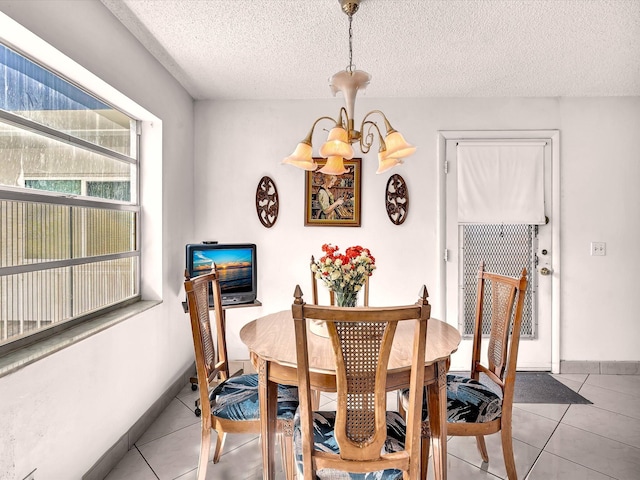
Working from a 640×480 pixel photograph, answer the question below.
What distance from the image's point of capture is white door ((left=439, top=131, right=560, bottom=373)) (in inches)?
138

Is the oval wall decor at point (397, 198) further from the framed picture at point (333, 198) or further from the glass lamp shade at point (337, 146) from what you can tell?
the glass lamp shade at point (337, 146)

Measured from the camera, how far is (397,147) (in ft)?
5.77

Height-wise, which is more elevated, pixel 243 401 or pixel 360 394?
pixel 360 394

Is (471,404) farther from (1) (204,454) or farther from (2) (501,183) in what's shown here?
(2) (501,183)

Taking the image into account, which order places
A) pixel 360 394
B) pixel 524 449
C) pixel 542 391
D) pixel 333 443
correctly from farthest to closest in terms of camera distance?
pixel 542 391 → pixel 524 449 → pixel 333 443 → pixel 360 394

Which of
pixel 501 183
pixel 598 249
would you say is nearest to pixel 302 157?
pixel 501 183

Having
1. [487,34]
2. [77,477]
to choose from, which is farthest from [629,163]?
[77,477]

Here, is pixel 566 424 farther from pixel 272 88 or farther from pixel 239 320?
pixel 272 88

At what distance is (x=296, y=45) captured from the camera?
255cm

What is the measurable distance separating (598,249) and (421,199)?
5.47 feet

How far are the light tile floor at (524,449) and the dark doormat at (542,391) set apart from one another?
0.10 meters

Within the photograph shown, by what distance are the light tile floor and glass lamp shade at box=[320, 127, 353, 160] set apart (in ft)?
5.58

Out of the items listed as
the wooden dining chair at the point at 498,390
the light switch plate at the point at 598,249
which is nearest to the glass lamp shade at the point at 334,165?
the wooden dining chair at the point at 498,390

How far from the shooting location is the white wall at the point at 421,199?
3502 millimetres
